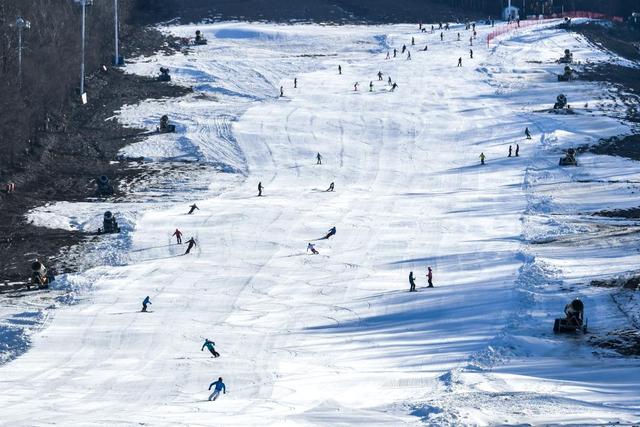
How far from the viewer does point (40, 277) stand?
48094 millimetres

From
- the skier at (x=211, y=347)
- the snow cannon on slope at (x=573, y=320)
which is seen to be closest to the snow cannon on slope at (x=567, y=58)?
the snow cannon on slope at (x=573, y=320)

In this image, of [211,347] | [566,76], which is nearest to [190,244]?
[211,347]

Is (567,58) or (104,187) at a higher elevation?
(567,58)

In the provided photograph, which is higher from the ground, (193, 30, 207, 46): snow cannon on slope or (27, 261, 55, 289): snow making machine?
(193, 30, 207, 46): snow cannon on slope

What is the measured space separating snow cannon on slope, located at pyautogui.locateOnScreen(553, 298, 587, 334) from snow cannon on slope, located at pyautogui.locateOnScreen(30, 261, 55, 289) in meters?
19.3

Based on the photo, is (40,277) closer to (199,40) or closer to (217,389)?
(217,389)

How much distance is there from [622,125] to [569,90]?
11157 mm

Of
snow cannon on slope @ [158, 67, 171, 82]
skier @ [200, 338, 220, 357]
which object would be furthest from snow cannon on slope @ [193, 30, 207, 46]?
skier @ [200, 338, 220, 357]

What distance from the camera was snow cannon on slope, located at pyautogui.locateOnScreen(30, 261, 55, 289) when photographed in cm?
4806

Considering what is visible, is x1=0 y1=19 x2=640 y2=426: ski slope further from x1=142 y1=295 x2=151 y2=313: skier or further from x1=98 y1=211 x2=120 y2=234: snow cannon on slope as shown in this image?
x1=98 y1=211 x2=120 y2=234: snow cannon on slope

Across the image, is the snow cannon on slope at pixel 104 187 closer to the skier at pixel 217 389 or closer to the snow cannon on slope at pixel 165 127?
the snow cannon on slope at pixel 165 127

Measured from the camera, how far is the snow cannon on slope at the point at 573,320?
40250 millimetres

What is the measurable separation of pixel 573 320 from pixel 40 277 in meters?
19.9

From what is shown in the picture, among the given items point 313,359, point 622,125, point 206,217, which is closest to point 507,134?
point 622,125
